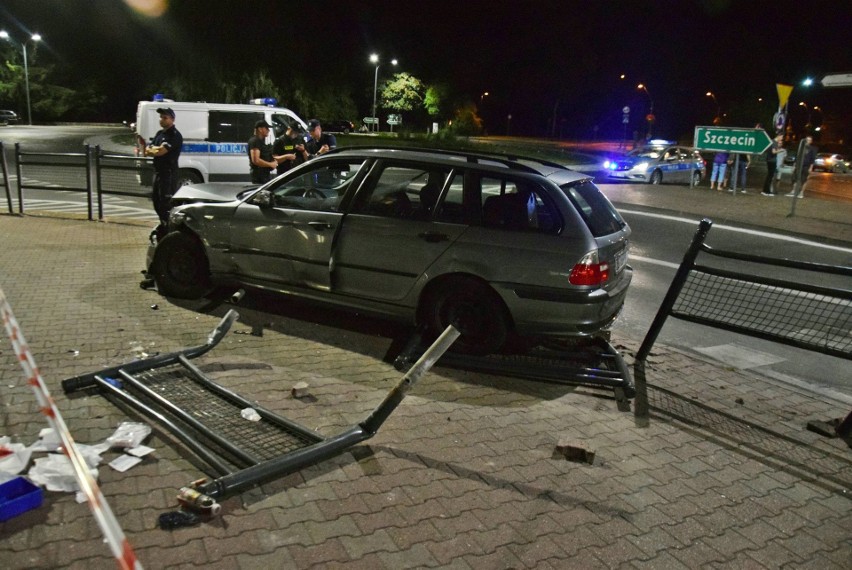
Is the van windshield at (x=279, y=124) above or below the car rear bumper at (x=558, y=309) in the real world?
above

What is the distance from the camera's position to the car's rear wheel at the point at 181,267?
689 centimetres

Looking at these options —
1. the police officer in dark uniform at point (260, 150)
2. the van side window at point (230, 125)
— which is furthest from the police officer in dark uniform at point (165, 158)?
the van side window at point (230, 125)

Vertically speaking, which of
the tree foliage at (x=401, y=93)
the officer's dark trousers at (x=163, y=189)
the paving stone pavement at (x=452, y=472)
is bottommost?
the paving stone pavement at (x=452, y=472)

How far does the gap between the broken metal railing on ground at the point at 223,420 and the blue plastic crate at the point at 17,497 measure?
0.73 meters

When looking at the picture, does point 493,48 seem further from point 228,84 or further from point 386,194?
point 386,194

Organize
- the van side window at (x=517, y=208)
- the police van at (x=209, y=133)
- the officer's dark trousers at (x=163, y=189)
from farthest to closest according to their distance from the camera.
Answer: the police van at (x=209, y=133) < the officer's dark trousers at (x=163, y=189) < the van side window at (x=517, y=208)

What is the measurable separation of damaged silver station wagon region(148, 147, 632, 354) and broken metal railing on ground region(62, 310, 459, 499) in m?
1.58

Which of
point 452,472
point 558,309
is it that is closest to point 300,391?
point 452,472

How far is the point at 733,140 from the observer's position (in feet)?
65.2

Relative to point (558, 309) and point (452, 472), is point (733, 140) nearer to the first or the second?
point (558, 309)

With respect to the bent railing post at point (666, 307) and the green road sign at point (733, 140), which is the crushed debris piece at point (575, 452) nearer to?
the bent railing post at point (666, 307)

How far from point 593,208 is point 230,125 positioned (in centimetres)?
1052

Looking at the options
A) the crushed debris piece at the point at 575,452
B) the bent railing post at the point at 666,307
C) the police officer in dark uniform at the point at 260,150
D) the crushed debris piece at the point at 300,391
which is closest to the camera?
the crushed debris piece at the point at 575,452

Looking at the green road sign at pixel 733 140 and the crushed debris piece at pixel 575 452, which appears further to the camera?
the green road sign at pixel 733 140
